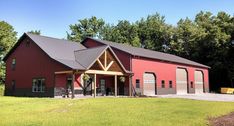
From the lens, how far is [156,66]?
134 feet

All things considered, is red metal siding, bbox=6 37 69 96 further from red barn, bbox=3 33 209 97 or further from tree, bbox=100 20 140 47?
tree, bbox=100 20 140 47

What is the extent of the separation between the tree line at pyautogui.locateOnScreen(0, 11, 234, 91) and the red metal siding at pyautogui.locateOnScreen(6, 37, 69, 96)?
18.9m

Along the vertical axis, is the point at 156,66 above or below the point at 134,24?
below

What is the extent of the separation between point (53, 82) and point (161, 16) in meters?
54.6

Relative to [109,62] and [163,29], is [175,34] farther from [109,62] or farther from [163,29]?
[109,62]

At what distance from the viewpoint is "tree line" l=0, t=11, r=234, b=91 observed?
56656mm

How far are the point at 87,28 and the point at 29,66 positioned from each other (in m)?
34.2

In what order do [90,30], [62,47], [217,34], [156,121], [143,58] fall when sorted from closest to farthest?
[156,121] → [62,47] → [143,58] → [217,34] → [90,30]

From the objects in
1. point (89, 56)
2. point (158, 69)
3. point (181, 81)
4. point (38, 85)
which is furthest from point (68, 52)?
point (181, 81)

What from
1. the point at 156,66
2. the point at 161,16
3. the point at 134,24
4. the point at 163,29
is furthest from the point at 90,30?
the point at 156,66

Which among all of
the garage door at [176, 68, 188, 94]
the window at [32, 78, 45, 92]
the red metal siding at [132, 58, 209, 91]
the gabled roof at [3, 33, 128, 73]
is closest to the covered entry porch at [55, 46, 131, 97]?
the gabled roof at [3, 33, 128, 73]

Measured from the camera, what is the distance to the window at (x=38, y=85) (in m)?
32.0

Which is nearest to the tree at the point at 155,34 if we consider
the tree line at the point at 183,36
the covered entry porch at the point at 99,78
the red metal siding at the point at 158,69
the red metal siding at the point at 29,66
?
the tree line at the point at 183,36

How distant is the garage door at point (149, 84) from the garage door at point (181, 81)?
6410 millimetres
